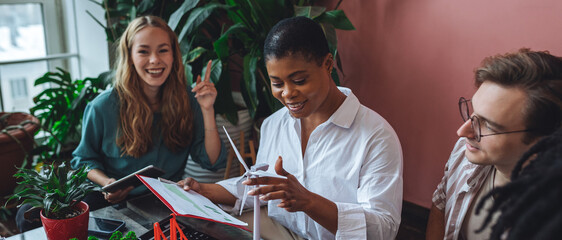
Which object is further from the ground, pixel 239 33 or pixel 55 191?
pixel 239 33

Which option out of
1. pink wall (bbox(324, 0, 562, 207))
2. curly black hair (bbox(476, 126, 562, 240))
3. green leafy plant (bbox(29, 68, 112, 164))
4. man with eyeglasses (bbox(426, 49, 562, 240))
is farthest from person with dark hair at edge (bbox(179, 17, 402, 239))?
green leafy plant (bbox(29, 68, 112, 164))

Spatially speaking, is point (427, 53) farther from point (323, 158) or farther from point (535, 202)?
point (535, 202)

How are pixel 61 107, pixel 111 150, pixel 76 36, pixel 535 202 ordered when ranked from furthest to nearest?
pixel 76 36 < pixel 61 107 < pixel 111 150 < pixel 535 202

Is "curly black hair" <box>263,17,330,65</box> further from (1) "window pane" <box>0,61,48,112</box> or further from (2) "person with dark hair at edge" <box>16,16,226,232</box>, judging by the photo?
(1) "window pane" <box>0,61,48,112</box>

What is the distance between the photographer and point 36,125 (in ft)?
9.23

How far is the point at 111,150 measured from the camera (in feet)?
6.34

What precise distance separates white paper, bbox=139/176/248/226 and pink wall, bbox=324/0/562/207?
1.50 m

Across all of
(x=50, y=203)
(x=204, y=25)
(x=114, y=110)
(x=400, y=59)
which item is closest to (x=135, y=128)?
(x=114, y=110)

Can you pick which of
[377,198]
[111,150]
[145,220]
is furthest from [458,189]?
[111,150]

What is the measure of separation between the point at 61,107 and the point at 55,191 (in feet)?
6.33

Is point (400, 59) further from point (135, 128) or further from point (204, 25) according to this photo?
point (135, 128)

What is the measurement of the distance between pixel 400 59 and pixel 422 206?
846 millimetres

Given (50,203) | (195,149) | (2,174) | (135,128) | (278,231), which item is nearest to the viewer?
(50,203)

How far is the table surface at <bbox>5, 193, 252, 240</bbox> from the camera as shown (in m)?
1.27
